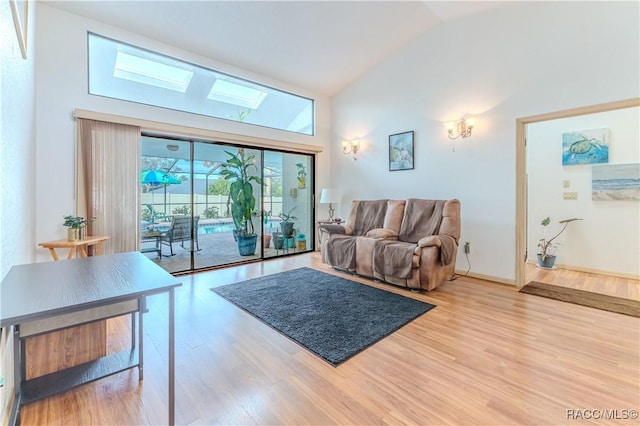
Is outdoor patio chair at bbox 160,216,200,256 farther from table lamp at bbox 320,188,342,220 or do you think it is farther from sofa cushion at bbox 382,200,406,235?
sofa cushion at bbox 382,200,406,235

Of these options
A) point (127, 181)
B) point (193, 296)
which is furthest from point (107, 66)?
point (193, 296)

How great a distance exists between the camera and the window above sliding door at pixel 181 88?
3.46 m

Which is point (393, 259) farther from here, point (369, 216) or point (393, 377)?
point (393, 377)

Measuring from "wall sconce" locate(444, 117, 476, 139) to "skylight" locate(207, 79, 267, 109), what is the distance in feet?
10.4

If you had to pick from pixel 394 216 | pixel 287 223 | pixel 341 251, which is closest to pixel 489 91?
pixel 394 216

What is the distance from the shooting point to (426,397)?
1.58 m

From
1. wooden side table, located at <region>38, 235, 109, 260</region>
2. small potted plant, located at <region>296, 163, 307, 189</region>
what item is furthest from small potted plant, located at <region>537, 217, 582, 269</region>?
wooden side table, located at <region>38, 235, 109, 260</region>

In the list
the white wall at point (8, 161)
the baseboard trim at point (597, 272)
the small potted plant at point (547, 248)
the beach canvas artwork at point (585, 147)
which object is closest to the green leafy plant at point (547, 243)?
the small potted plant at point (547, 248)

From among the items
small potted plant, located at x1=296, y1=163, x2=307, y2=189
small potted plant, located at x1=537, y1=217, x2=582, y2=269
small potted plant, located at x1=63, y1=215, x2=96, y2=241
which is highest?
small potted plant, located at x1=296, y1=163, x2=307, y2=189

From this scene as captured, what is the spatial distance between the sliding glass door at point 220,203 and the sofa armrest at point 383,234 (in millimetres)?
2042

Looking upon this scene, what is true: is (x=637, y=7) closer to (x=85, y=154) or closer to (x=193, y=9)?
(x=193, y=9)

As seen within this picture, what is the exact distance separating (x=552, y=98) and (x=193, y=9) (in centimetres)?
435

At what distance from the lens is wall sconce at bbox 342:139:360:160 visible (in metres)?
5.44

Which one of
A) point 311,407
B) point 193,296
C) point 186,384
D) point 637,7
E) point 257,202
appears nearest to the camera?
point 311,407
